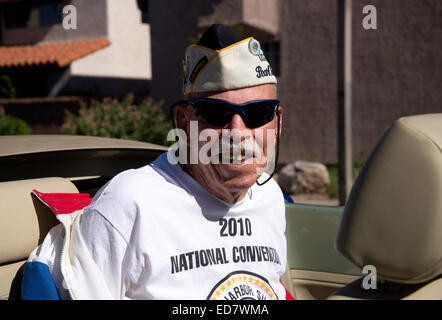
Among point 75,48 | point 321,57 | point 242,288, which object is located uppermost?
point 75,48

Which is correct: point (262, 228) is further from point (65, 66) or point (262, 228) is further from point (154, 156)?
point (65, 66)

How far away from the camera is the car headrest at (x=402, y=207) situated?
1277mm

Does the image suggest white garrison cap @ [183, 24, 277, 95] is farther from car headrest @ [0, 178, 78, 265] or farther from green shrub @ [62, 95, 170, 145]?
green shrub @ [62, 95, 170, 145]

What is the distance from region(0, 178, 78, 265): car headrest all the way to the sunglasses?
752 mm

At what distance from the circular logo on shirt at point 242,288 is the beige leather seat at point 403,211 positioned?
0.39 meters

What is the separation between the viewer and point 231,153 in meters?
1.55

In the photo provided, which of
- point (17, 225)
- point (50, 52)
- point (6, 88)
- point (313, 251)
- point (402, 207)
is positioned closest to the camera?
point (402, 207)

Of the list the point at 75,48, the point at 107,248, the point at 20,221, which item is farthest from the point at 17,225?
the point at 75,48

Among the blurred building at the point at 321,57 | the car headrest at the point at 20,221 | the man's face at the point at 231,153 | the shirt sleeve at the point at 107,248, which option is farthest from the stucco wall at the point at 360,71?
the shirt sleeve at the point at 107,248

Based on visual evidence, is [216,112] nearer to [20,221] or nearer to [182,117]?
[182,117]

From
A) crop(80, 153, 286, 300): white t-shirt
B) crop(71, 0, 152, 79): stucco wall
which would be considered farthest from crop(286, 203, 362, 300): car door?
crop(71, 0, 152, 79): stucco wall

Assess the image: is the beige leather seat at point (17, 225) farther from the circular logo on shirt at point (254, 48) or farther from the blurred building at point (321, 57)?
the blurred building at point (321, 57)

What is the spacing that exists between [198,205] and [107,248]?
0.37 meters
